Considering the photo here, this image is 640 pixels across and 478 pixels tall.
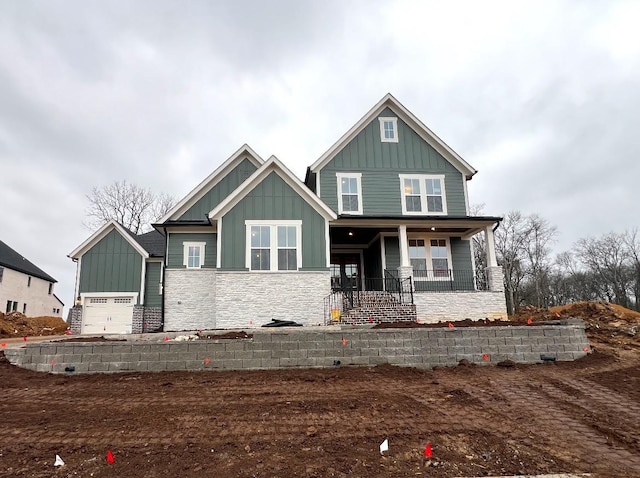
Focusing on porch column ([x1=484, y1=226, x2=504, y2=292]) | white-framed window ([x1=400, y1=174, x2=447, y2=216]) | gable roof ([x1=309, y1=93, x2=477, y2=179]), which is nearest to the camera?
porch column ([x1=484, y1=226, x2=504, y2=292])

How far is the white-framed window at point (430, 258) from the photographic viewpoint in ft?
53.1

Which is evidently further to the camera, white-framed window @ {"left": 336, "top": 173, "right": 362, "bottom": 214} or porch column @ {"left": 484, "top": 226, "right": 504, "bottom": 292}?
white-framed window @ {"left": 336, "top": 173, "right": 362, "bottom": 214}

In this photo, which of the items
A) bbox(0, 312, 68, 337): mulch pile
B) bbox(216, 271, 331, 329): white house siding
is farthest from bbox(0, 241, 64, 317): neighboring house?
bbox(216, 271, 331, 329): white house siding

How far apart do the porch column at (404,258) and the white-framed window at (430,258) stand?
108 cm

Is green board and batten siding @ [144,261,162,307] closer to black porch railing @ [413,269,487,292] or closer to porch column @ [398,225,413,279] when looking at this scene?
porch column @ [398,225,413,279]

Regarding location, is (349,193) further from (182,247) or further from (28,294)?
(28,294)

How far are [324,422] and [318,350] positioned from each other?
314cm

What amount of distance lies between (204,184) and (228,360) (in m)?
10.4

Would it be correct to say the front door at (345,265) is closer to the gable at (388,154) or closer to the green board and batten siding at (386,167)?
the green board and batten siding at (386,167)

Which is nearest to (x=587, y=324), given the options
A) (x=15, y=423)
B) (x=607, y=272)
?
(x=15, y=423)

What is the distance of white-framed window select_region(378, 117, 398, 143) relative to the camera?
17203mm

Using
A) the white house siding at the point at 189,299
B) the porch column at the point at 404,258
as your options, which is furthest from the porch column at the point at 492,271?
the white house siding at the point at 189,299

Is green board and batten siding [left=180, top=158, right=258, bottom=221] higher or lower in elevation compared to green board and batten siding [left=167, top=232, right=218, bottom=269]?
higher

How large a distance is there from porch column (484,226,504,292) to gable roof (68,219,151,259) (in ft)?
48.9
